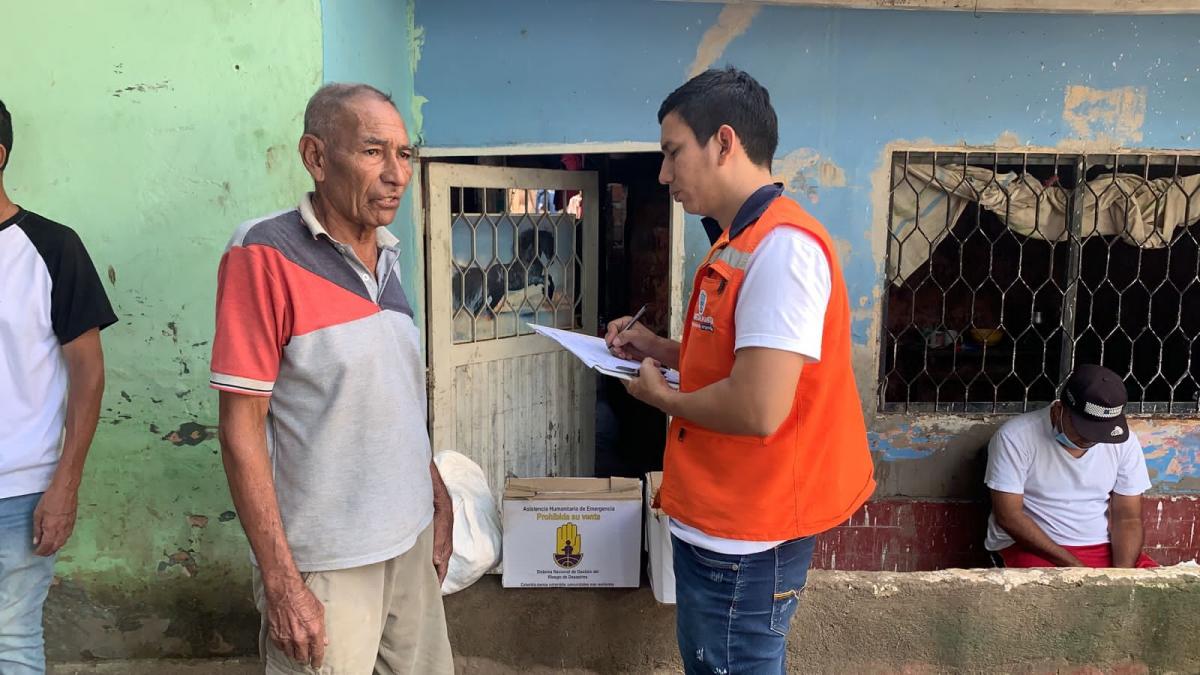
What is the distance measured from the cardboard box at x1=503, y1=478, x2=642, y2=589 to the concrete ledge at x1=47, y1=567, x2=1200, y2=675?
6cm

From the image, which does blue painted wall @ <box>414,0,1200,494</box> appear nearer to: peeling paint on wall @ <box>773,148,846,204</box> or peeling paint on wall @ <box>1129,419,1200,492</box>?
peeling paint on wall @ <box>773,148,846,204</box>

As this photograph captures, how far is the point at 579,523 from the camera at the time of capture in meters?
2.82

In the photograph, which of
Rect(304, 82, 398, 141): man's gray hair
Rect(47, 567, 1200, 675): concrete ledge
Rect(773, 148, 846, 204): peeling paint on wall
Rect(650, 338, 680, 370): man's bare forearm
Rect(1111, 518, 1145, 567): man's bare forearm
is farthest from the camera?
Rect(773, 148, 846, 204): peeling paint on wall

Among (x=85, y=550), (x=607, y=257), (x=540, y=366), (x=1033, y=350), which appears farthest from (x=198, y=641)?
(x=1033, y=350)

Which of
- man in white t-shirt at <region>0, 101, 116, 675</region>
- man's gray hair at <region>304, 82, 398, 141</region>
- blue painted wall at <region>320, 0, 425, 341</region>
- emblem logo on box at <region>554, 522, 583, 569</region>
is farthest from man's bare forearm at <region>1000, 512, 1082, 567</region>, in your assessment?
man in white t-shirt at <region>0, 101, 116, 675</region>

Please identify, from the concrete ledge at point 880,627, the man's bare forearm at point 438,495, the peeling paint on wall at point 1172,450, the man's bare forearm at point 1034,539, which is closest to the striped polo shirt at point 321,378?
the man's bare forearm at point 438,495

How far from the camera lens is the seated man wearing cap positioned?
332 centimetres

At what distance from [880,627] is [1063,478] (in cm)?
117

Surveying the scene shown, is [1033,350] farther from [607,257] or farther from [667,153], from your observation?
[667,153]

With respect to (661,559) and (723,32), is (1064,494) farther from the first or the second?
(723,32)

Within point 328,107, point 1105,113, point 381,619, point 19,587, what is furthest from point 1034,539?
point 19,587

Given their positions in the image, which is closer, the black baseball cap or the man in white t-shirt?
the man in white t-shirt

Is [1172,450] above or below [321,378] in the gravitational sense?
below

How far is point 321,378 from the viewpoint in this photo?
5.06 feet
